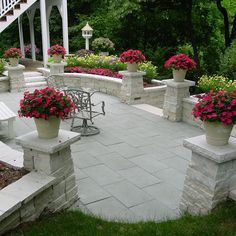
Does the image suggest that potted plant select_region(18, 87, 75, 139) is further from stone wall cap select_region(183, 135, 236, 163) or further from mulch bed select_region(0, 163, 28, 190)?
stone wall cap select_region(183, 135, 236, 163)

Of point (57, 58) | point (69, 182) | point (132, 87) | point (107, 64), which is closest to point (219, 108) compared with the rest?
point (69, 182)

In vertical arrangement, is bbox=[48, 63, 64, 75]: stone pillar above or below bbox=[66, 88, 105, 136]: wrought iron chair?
above

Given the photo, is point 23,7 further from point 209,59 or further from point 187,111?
point 187,111

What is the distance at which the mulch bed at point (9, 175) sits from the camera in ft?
11.7

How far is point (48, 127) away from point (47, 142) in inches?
6.4

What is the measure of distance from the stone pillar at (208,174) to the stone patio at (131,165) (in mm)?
414

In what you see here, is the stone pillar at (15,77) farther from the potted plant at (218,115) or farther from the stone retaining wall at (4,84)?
the potted plant at (218,115)

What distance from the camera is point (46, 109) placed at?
3463 millimetres

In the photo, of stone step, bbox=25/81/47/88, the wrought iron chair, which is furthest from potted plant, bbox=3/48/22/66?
the wrought iron chair

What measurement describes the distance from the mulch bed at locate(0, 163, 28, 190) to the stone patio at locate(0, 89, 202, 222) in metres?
0.80

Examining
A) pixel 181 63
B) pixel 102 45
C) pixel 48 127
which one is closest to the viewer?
pixel 48 127

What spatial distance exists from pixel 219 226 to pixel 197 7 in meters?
11.6

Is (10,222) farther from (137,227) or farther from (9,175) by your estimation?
(137,227)

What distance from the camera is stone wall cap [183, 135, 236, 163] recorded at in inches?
127
